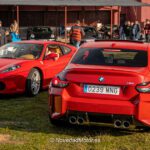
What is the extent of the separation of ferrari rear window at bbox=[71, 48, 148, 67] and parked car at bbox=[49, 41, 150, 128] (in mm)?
15

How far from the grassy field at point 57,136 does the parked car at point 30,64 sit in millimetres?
1726

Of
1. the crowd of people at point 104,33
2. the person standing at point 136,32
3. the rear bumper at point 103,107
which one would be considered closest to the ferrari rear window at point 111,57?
the rear bumper at point 103,107

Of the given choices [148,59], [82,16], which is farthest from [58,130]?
[82,16]

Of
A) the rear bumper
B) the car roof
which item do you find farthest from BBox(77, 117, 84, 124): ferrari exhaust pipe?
the car roof

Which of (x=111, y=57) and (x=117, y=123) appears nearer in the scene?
(x=117, y=123)

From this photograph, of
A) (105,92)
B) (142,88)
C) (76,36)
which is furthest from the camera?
(76,36)

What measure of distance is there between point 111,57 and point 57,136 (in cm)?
151

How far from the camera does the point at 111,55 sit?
25.4 ft

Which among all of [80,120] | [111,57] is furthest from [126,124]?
[111,57]

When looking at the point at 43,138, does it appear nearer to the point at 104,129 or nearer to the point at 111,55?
the point at 104,129

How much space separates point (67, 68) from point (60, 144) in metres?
1.21

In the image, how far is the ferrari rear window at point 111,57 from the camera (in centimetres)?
731

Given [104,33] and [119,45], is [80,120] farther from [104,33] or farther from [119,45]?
[104,33]

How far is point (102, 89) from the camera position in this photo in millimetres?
6840
